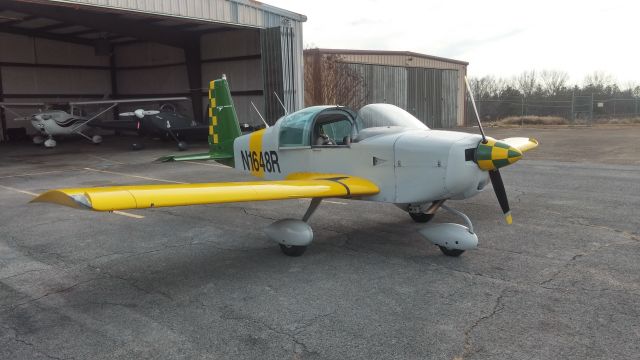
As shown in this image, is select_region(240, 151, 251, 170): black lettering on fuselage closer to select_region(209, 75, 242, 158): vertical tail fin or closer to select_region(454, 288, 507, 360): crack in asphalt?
select_region(209, 75, 242, 158): vertical tail fin

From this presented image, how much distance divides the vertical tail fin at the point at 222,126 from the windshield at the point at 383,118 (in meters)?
3.20

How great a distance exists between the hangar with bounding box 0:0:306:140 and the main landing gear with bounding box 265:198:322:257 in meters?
10.6

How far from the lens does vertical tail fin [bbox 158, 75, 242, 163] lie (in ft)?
29.1

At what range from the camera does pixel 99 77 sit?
3147 cm

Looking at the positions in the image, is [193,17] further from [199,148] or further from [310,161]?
[310,161]

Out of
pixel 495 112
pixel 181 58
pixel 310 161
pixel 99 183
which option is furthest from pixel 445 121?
pixel 310 161

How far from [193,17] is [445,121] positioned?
70.1 ft

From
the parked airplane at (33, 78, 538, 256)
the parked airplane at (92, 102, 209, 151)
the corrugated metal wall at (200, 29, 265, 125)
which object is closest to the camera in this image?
the parked airplane at (33, 78, 538, 256)

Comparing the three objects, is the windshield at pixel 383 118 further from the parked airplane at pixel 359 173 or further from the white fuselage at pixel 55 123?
the white fuselage at pixel 55 123

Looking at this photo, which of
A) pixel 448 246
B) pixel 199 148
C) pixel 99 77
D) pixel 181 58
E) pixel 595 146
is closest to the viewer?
pixel 448 246

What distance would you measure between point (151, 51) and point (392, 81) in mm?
14390

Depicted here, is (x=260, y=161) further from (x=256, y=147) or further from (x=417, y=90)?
(x=417, y=90)

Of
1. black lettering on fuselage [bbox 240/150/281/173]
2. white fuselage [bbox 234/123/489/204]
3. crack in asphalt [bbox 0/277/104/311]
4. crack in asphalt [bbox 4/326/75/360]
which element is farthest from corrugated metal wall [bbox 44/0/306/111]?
crack in asphalt [bbox 4/326/75/360]

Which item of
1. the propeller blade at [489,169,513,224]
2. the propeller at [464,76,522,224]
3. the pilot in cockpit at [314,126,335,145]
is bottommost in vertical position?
the propeller blade at [489,169,513,224]
